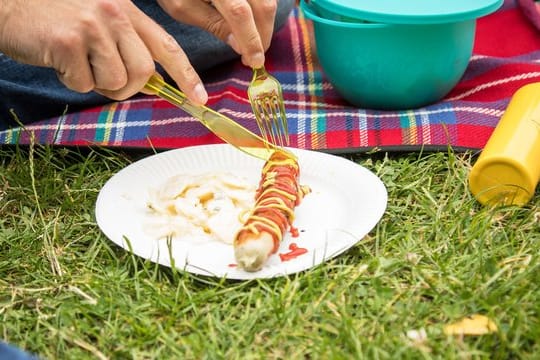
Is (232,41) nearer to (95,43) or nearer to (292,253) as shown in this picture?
(95,43)

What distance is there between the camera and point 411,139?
6.03 feet

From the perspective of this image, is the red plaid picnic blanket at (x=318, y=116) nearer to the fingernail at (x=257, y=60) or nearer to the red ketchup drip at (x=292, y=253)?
the fingernail at (x=257, y=60)

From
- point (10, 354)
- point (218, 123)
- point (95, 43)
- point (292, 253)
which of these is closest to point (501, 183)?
point (292, 253)

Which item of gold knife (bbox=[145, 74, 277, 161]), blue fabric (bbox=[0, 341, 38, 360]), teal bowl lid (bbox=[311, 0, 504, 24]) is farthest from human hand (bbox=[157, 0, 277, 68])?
blue fabric (bbox=[0, 341, 38, 360])

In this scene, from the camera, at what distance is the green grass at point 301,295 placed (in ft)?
3.94

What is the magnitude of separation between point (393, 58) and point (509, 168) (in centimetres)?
50

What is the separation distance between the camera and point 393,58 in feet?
6.39

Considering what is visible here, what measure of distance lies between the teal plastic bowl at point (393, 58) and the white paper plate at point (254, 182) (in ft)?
1.15

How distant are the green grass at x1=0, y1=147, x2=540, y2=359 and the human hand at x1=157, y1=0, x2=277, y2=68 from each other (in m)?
0.43

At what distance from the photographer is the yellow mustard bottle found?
1.55 meters

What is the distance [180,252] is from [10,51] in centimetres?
54

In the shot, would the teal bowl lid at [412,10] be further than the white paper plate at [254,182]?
Yes

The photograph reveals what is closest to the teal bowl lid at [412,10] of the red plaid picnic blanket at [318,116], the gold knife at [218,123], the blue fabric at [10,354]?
the red plaid picnic blanket at [318,116]

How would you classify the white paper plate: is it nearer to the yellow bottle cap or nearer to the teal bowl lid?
the yellow bottle cap
